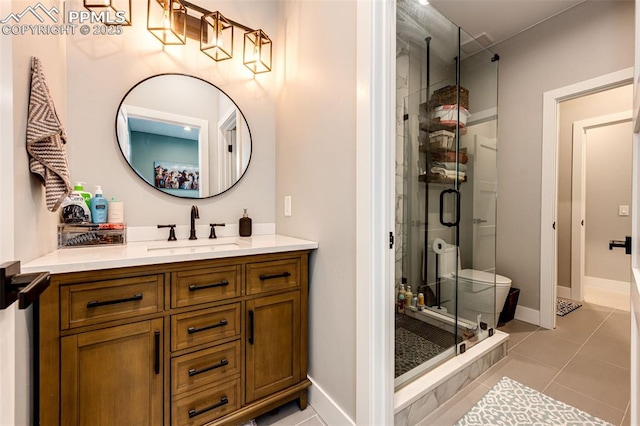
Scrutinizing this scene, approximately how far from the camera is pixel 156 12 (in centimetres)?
161

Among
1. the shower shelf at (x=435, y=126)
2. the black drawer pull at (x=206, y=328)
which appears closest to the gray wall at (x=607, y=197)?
the shower shelf at (x=435, y=126)

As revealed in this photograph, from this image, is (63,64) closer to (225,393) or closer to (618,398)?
(225,393)

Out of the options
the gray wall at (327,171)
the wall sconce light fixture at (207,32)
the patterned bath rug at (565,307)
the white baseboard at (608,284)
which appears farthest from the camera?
the white baseboard at (608,284)

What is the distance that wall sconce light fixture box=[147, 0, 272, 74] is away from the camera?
5.15 feet

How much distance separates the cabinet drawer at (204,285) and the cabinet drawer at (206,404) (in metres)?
0.42

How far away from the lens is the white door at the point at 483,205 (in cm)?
247

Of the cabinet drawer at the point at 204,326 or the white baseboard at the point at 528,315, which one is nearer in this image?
the cabinet drawer at the point at 204,326

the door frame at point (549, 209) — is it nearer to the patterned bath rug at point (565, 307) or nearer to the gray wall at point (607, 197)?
the patterned bath rug at point (565, 307)

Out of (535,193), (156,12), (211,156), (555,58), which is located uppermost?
(555,58)

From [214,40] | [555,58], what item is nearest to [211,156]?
[214,40]

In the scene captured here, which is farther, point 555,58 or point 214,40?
point 555,58

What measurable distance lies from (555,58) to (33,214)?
3796 mm

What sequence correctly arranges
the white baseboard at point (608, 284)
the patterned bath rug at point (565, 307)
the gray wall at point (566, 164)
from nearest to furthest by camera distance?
the patterned bath rug at point (565, 307) → the gray wall at point (566, 164) → the white baseboard at point (608, 284)

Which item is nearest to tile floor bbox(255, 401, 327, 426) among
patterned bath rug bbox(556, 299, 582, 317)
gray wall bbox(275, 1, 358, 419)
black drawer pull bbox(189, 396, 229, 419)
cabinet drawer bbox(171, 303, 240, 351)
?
gray wall bbox(275, 1, 358, 419)
